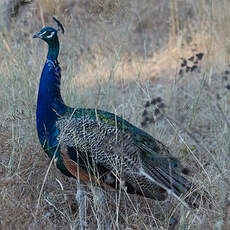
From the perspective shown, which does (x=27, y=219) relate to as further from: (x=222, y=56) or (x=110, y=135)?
(x=222, y=56)

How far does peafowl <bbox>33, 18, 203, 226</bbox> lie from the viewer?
2654 millimetres

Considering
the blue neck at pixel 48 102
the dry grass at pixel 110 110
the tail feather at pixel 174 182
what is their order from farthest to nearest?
the blue neck at pixel 48 102, the tail feather at pixel 174 182, the dry grass at pixel 110 110

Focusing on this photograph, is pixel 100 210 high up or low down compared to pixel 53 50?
down

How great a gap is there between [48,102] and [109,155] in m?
0.59

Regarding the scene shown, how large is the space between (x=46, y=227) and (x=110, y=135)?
26.1 inches

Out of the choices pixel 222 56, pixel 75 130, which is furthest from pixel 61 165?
pixel 222 56

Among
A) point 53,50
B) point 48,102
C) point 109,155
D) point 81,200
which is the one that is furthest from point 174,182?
point 53,50

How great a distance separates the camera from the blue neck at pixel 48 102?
2.86 m

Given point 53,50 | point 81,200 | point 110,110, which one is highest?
point 53,50

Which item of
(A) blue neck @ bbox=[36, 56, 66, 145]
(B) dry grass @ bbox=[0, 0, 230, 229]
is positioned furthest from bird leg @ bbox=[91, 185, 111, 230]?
(A) blue neck @ bbox=[36, 56, 66, 145]

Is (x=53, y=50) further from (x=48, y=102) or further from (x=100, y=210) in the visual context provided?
(x=100, y=210)

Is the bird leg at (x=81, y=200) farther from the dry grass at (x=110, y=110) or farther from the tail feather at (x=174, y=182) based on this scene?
the tail feather at (x=174, y=182)

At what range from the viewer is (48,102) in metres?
2.93

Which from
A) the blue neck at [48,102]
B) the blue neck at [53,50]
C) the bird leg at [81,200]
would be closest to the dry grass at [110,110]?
the bird leg at [81,200]
